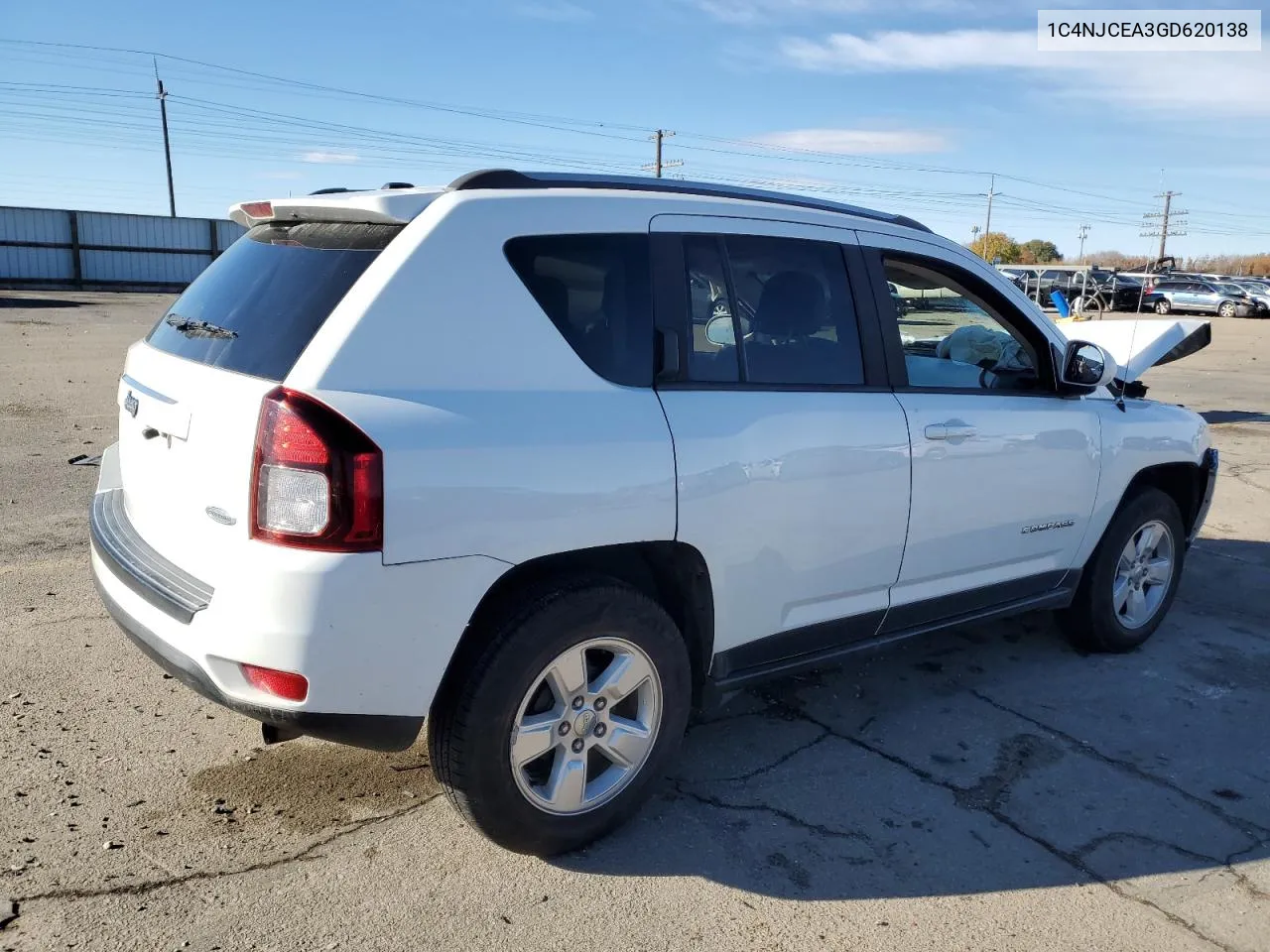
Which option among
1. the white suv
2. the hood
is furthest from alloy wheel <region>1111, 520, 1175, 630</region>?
the hood

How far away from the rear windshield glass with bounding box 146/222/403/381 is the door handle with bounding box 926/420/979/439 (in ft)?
6.56

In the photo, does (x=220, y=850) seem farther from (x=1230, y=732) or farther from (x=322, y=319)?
(x=1230, y=732)

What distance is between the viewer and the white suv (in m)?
2.60

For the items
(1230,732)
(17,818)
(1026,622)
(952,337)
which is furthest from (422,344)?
(1026,622)

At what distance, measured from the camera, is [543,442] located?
2.79 metres

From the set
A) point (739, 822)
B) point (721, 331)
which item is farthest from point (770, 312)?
point (739, 822)

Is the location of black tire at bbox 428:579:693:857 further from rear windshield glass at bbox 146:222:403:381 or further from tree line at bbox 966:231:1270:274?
tree line at bbox 966:231:1270:274

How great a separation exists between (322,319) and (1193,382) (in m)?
17.5

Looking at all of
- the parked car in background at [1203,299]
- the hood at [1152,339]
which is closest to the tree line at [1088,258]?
the parked car in background at [1203,299]

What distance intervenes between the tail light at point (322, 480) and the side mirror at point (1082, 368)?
2.99 meters

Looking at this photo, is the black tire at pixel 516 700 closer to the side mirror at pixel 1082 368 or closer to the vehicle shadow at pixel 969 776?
the vehicle shadow at pixel 969 776

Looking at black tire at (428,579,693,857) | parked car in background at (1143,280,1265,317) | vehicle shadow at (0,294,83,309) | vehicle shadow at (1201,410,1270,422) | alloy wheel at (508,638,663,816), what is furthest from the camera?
parked car in background at (1143,280,1265,317)

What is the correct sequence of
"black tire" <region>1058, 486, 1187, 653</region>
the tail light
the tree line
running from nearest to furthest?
the tail light
"black tire" <region>1058, 486, 1187, 653</region>
the tree line

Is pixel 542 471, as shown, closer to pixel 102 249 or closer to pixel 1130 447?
pixel 1130 447
